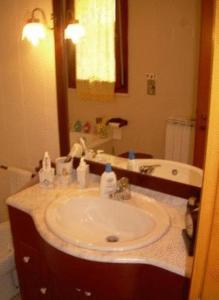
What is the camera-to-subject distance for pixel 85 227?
4.73ft

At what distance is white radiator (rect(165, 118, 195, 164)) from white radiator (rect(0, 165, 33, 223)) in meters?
0.96

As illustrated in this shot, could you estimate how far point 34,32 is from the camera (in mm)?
1697

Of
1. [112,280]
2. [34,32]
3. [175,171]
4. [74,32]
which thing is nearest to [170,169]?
[175,171]

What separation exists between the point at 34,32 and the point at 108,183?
3.08 feet

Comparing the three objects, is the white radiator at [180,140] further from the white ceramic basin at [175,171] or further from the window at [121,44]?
the window at [121,44]

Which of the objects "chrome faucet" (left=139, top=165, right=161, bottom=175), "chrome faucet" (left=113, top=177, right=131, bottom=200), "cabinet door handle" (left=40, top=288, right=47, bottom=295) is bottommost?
"cabinet door handle" (left=40, top=288, right=47, bottom=295)

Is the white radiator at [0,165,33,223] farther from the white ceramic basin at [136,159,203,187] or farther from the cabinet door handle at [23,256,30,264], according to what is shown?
the white ceramic basin at [136,159,203,187]

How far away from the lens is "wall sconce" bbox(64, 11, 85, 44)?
1632 mm

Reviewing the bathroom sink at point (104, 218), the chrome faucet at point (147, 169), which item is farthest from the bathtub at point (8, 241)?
the chrome faucet at point (147, 169)

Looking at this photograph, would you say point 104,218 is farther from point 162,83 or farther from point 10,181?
point 10,181

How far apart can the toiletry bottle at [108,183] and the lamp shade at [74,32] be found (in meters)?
0.73

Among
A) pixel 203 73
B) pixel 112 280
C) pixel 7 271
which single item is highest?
pixel 203 73

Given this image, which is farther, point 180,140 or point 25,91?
point 25,91

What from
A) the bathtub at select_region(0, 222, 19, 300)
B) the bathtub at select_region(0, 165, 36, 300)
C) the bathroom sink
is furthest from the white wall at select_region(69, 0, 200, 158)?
the bathtub at select_region(0, 222, 19, 300)
